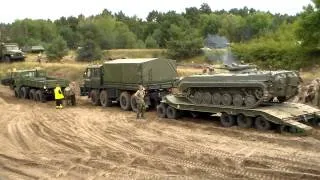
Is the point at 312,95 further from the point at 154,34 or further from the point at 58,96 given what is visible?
the point at 154,34

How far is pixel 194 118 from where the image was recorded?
2188 centimetres

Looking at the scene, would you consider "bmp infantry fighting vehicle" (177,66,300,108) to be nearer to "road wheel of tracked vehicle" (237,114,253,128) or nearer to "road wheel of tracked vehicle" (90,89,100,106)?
"road wheel of tracked vehicle" (237,114,253,128)

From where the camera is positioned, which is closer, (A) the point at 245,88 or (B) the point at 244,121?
(A) the point at 245,88

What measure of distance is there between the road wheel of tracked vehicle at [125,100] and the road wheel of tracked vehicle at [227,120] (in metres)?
6.47

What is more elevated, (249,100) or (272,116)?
(249,100)

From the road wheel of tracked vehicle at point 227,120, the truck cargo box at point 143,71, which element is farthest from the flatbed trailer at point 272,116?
the truck cargo box at point 143,71

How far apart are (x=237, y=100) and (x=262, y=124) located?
1337 mm

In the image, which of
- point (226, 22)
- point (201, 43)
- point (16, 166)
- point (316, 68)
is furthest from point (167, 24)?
point (16, 166)

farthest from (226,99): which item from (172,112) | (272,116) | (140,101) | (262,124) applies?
(140,101)

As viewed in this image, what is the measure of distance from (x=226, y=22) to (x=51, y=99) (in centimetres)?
4376

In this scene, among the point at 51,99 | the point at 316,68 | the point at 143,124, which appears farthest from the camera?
the point at 316,68

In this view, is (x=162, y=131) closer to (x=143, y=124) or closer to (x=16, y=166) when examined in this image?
(x=143, y=124)

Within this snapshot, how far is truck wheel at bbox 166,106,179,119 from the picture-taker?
71.0 feet

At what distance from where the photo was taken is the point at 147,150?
15.7 meters
